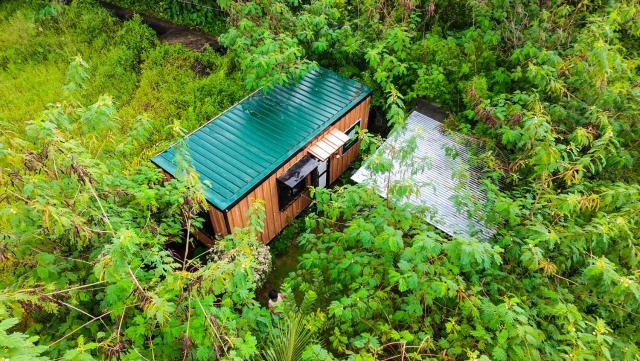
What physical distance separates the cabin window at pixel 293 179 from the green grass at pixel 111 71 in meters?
4.07

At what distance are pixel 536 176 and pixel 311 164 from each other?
15.4 ft

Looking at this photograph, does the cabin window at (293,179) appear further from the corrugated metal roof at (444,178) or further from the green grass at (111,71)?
the green grass at (111,71)

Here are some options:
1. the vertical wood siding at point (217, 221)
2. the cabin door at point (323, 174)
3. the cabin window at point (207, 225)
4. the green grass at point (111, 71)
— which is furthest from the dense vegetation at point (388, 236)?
the cabin door at point (323, 174)

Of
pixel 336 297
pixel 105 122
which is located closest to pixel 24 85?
pixel 105 122

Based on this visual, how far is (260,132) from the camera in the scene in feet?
31.0

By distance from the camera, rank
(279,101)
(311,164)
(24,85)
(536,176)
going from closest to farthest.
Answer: (536,176) < (311,164) < (279,101) < (24,85)

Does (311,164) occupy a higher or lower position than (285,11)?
lower

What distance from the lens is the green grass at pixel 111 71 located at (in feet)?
39.9

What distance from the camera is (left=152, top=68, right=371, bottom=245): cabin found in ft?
27.8

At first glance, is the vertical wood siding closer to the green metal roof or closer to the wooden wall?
the wooden wall

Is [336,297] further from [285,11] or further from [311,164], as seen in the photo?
[285,11]

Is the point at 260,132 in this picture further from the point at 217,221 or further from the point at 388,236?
the point at 388,236

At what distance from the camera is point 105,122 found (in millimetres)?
5812

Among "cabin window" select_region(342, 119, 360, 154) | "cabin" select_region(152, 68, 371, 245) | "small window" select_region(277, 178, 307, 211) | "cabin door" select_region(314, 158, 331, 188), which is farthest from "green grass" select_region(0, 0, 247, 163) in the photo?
"small window" select_region(277, 178, 307, 211)
